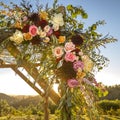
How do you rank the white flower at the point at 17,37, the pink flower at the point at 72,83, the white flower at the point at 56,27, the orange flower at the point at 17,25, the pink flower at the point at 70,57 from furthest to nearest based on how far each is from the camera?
the orange flower at the point at 17,25
the white flower at the point at 56,27
the white flower at the point at 17,37
the pink flower at the point at 70,57
the pink flower at the point at 72,83

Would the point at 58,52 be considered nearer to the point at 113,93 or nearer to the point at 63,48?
the point at 63,48

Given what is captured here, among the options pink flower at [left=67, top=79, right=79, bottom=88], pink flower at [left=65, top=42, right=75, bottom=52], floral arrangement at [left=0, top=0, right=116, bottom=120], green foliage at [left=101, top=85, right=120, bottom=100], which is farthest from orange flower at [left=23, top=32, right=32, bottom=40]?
green foliage at [left=101, top=85, right=120, bottom=100]

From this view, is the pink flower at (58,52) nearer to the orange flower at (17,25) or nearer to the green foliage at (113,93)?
the orange flower at (17,25)

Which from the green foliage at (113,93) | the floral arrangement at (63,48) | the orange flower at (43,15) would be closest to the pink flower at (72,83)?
the floral arrangement at (63,48)

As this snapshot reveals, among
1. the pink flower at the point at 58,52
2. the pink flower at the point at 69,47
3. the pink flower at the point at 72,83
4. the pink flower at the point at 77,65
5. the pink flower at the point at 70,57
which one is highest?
the pink flower at the point at 69,47

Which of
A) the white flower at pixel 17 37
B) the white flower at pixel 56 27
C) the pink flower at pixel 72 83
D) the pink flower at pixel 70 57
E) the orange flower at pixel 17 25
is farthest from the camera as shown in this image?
the orange flower at pixel 17 25

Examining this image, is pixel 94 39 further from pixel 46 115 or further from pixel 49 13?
pixel 46 115

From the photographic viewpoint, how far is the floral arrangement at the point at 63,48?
10.8ft

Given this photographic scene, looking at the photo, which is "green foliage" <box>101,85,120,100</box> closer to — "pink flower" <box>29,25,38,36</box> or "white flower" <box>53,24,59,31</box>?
"white flower" <box>53,24,59,31</box>

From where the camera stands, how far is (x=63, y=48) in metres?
3.45

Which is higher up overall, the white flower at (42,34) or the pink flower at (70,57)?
the white flower at (42,34)

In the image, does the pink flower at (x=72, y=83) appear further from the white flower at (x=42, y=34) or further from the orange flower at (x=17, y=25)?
the orange flower at (x=17, y=25)

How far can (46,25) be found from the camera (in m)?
3.75

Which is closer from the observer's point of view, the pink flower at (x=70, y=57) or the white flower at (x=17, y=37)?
the pink flower at (x=70, y=57)
